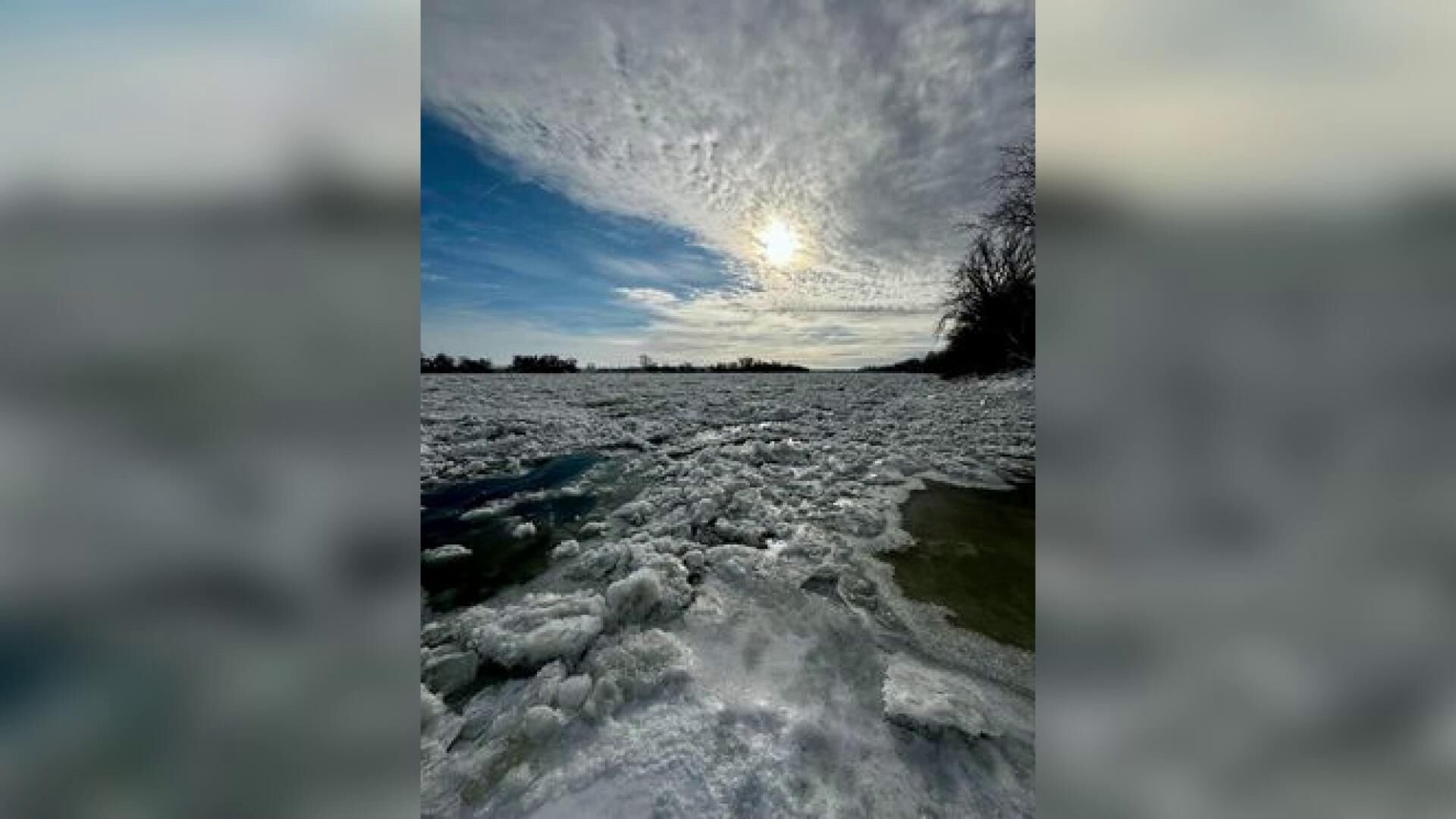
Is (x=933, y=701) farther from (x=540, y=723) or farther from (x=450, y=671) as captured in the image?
(x=450, y=671)

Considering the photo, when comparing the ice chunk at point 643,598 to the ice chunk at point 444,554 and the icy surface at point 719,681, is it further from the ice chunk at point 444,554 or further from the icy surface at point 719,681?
the ice chunk at point 444,554

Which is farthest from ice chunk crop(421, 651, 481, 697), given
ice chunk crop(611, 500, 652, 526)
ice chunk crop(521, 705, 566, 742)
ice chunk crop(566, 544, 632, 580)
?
ice chunk crop(611, 500, 652, 526)

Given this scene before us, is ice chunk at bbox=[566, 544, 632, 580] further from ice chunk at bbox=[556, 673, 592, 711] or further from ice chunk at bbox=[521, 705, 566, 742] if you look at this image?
ice chunk at bbox=[521, 705, 566, 742]

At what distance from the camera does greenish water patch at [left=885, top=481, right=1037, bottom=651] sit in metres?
2.51
